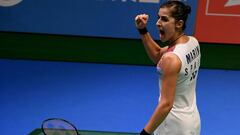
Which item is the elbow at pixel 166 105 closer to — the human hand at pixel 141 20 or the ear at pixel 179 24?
the ear at pixel 179 24

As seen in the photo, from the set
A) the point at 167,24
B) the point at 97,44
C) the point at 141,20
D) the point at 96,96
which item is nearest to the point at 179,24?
the point at 167,24

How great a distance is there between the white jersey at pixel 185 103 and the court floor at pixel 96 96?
2188 mm

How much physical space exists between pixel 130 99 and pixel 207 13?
7.84 feet

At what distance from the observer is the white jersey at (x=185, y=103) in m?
3.08

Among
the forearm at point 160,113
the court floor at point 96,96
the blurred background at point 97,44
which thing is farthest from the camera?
the blurred background at point 97,44

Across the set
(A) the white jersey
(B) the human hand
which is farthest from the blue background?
(A) the white jersey

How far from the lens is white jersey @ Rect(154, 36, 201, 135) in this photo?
10.1 ft

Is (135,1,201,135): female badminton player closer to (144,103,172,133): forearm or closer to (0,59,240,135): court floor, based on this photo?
(144,103,172,133): forearm

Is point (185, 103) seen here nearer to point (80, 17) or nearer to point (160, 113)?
point (160, 113)

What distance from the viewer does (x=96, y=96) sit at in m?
6.51

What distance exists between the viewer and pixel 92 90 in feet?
22.1

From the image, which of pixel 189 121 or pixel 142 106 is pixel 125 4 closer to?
pixel 142 106

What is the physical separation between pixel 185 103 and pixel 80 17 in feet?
16.1

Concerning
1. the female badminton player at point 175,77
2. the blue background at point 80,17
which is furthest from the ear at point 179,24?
the blue background at point 80,17
